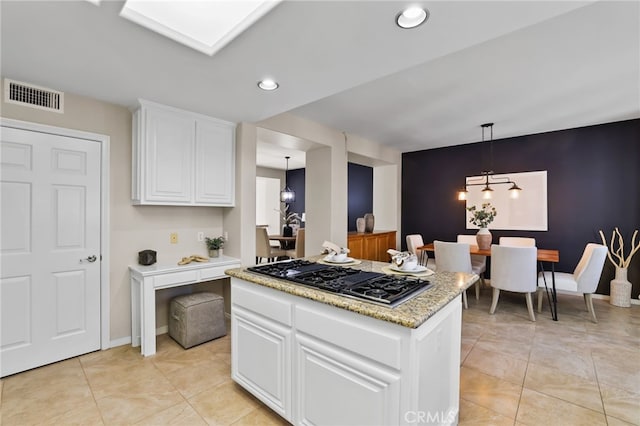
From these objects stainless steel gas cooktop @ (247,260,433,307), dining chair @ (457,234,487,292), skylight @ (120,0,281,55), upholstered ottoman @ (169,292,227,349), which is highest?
skylight @ (120,0,281,55)

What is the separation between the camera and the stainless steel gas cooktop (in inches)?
57.1

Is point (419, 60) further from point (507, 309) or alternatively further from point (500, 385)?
point (507, 309)

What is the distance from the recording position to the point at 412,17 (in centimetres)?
158

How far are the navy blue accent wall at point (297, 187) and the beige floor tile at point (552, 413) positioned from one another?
7365 millimetres

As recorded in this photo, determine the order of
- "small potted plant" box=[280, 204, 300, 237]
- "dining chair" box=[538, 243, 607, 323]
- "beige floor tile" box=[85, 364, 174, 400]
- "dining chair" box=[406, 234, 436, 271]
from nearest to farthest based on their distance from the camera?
"beige floor tile" box=[85, 364, 174, 400] < "dining chair" box=[538, 243, 607, 323] < "dining chair" box=[406, 234, 436, 271] < "small potted plant" box=[280, 204, 300, 237]

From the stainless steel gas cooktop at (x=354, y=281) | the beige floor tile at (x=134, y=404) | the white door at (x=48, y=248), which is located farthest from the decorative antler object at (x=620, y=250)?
the white door at (x=48, y=248)

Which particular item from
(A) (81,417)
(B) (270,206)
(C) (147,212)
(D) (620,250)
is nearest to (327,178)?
(C) (147,212)

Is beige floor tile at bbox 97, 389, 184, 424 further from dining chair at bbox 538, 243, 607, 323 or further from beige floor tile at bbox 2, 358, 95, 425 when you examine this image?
dining chair at bbox 538, 243, 607, 323

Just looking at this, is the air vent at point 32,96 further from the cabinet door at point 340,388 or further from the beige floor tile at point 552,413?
the beige floor tile at point 552,413

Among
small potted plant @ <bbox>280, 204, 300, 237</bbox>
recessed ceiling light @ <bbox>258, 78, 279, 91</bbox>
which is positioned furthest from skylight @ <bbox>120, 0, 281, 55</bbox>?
small potted plant @ <bbox>280, 204, 300, 237</bbox>

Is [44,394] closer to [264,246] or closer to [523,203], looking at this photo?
[264,246]

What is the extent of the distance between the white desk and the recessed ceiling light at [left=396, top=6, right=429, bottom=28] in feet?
8.88

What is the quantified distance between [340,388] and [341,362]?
131 millimetres

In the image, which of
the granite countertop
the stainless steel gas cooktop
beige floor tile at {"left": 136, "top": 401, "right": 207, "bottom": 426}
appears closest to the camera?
the granite countertop
